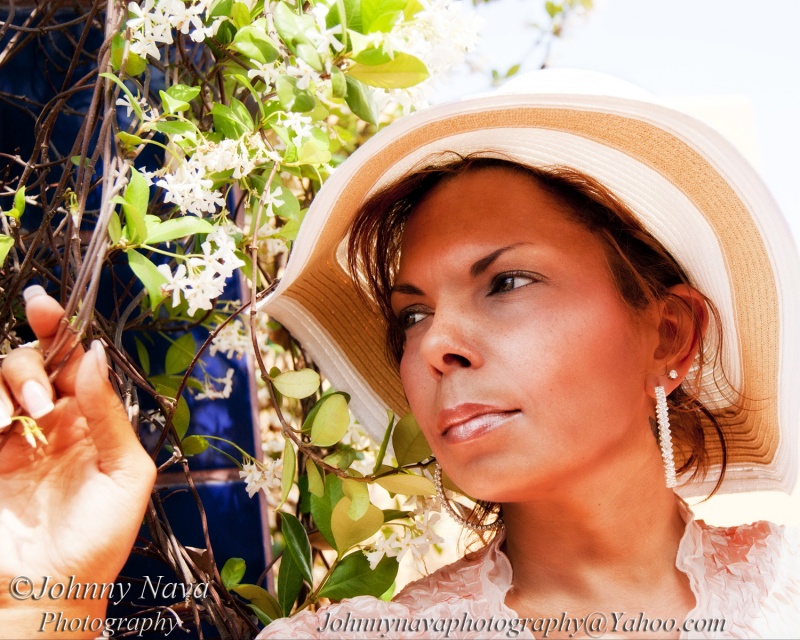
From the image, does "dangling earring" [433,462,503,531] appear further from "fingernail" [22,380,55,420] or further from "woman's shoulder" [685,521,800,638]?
"fingernail" [22,380,55,420]

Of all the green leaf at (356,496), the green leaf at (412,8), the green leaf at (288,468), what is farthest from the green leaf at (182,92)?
the green leaf at (356,496)

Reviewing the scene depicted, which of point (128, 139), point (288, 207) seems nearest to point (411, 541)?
point (288, 207)

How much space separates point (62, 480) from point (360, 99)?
70 cm

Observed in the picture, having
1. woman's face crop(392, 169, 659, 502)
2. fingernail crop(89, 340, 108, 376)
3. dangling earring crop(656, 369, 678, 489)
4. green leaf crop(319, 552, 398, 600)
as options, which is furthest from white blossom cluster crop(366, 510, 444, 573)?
fingernail crop(89, 340, 108, 376)

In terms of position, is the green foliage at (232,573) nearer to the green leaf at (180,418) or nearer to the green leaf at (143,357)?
the green leaf at (180,418)

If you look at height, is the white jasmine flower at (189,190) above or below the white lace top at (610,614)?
above

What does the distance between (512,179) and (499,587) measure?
76 cm

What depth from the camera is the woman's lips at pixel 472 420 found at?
121 centimetres

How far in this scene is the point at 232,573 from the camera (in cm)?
145

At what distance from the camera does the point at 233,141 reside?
124cm

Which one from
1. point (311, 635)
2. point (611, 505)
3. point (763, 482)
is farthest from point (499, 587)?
point (763, 482)

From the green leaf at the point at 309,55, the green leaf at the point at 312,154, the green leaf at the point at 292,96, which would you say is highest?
the green leaf at the point at 309,55

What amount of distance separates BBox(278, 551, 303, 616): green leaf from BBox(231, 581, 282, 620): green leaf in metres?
0.02

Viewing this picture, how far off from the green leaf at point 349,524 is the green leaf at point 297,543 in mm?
95
